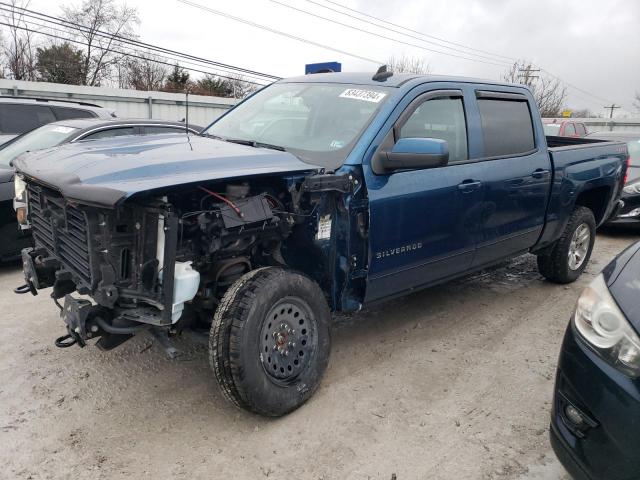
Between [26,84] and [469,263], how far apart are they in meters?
13.2

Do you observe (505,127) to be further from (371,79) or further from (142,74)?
(142,74)

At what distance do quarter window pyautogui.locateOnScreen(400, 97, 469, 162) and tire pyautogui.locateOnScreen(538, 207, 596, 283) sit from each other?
206 cm

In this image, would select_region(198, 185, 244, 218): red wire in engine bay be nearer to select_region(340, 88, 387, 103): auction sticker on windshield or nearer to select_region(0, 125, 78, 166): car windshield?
select_region(340, 88, 387, 103): auction sticker on windshield

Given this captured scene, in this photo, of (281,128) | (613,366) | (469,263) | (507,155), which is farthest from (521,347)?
(281,128)

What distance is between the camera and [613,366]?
190 cm

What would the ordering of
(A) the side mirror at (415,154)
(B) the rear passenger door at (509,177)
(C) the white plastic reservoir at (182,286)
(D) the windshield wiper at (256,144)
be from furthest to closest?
(B) the rear passenger door at (509,177) < (D) the windshield wiper at (256,144) < (A) the side mirror at (415,154) < (C) the white plastic reservoir at (182,286)

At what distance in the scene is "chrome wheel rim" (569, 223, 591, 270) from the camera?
17.7ft

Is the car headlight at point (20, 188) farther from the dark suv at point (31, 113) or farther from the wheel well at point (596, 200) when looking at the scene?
the wheel well at point (596, 200)

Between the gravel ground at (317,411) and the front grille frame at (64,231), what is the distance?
2.71 ft

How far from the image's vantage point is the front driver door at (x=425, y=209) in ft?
10.7

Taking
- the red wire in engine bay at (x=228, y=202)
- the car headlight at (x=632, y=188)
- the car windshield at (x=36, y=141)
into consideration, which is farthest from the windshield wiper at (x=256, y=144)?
the car headlight at (x=632, y=188)

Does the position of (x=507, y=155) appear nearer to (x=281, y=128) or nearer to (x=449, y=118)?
(x=449, y=118)

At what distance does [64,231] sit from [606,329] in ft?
9.02

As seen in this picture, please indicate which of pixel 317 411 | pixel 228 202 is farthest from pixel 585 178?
pixel 228 202
